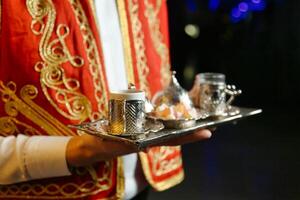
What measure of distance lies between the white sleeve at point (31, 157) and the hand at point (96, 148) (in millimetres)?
17

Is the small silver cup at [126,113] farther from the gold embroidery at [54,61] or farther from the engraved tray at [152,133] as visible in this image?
the gold embroidery at [54,61]

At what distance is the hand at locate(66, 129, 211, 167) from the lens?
2.54 ft

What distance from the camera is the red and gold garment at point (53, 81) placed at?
855 mm

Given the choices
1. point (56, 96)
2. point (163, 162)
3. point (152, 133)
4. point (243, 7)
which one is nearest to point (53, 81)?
point (56, 96)

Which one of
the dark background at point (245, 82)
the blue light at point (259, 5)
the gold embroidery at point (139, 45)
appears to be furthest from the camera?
the blue light at point (259, 5)

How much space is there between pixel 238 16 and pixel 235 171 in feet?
6.15

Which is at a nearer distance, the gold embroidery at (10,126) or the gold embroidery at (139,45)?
the gold embroidery at (10,126)

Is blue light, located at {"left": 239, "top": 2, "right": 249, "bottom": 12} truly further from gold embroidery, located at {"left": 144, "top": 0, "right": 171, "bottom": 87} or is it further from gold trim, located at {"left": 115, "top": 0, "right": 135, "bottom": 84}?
gold trim, located at {"left": 115, "top": 0, "right": 135, "bottom": 84}

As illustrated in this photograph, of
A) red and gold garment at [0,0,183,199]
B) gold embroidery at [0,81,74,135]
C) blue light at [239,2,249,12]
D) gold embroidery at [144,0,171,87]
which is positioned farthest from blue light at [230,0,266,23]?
gold embroidery at [0,81,74,135]

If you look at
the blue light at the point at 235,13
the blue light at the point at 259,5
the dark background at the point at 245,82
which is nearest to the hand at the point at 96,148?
the dark background at the point at 245,82

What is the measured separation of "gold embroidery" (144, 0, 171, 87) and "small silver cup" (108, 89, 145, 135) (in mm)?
404

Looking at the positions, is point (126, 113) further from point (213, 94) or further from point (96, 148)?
point (213, 94)

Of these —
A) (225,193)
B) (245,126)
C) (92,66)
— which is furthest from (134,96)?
(245,126)

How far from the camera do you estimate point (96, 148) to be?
802 millimetres
